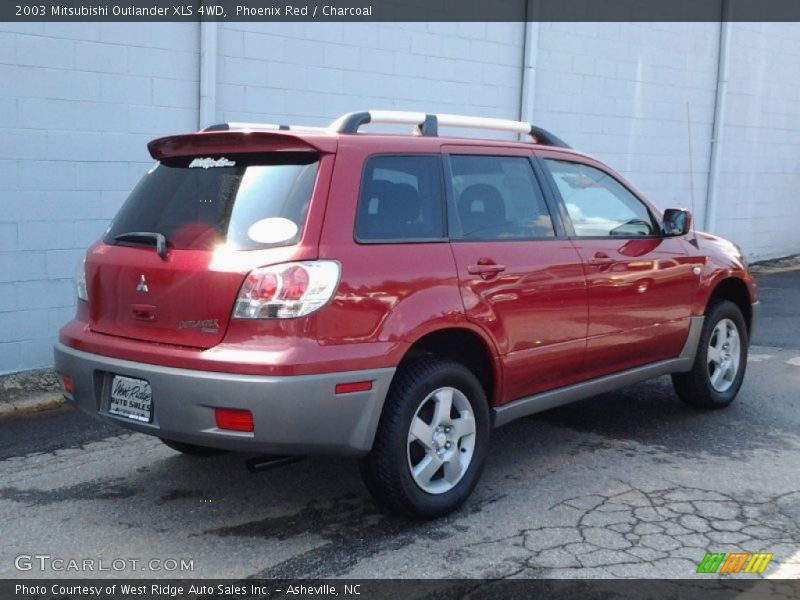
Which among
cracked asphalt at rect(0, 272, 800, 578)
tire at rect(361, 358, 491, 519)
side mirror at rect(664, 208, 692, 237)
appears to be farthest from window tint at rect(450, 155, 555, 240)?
cracked asphalt at rect(0, 272, 800, 578)

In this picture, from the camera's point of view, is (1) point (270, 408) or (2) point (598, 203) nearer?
(1) point (270, 408)

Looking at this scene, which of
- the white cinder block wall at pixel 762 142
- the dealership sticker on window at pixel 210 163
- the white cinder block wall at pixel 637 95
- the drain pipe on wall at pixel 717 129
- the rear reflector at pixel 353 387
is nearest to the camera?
the rear reflector at pixel 353 387

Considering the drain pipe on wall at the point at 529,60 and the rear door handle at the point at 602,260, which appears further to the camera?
the drain pipe on wall at the point at 529,60

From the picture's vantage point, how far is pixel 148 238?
4.29m

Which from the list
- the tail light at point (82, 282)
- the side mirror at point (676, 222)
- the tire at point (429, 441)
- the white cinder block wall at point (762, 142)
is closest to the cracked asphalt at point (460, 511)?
the tire at point (429, 441)

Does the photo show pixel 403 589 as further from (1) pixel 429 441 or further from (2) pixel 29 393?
(2) pixel 29 393

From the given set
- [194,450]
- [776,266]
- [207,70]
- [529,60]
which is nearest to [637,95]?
[529,60]

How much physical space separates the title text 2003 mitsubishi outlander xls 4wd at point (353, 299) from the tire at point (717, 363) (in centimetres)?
109

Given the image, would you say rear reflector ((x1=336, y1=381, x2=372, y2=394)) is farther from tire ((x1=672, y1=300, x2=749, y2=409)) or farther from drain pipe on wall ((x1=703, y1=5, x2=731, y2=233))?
drain pipe on wall ((x1=703, y1=5, x2=731, y2=233))

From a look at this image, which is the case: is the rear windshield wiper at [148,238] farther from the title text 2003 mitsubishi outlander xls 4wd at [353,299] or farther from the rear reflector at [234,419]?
the rear reflector at [234,419]

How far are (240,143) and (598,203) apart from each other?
2.27 metres

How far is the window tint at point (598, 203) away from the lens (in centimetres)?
528

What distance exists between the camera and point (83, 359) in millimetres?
4309

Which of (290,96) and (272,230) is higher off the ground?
(290,96)
